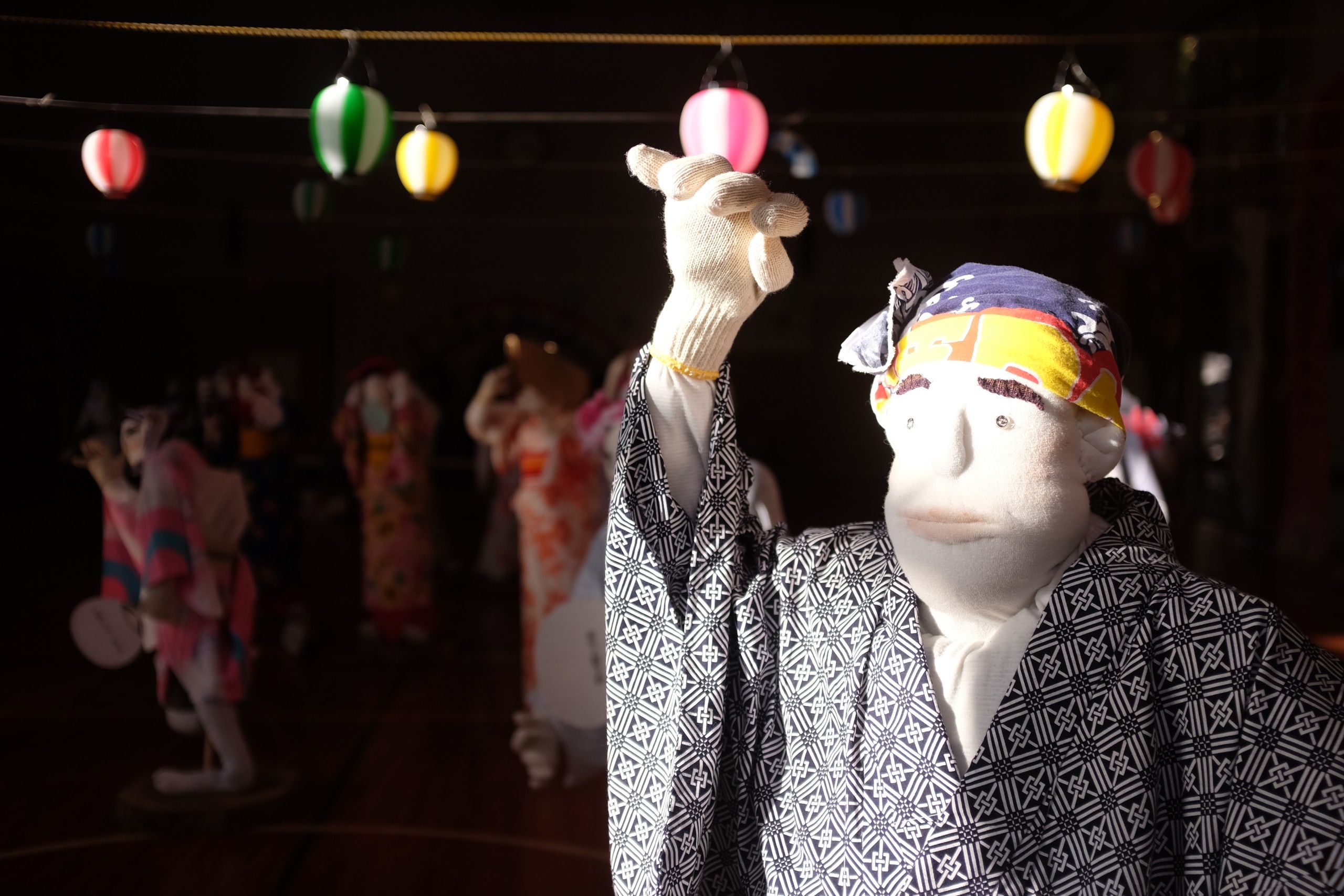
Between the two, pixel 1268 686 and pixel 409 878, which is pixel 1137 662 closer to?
pixel 1268 686

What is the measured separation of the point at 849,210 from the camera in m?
6.28

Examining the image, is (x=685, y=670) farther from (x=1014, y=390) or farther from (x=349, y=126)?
(x=349, y=126)

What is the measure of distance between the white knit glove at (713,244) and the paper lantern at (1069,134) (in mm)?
2535

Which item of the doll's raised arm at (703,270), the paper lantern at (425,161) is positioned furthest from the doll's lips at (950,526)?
the paper lantern at (425,161)

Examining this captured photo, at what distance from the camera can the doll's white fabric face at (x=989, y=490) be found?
111cm

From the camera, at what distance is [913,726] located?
1120 millimetres

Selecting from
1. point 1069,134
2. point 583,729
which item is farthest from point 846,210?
point 583,729

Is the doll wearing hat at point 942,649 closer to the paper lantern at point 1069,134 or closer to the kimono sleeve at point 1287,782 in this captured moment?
the kimono sleeve at point 1287,782

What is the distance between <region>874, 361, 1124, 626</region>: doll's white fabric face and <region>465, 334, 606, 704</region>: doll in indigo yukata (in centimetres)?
251

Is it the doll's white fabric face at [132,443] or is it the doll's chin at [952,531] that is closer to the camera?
the doll's chin at [952,531]

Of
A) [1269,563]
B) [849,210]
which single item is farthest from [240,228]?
[1269,563]

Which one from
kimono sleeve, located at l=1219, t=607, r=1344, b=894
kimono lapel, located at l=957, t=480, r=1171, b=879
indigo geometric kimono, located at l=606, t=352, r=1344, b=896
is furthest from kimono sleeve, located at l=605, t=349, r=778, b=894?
kimono sleeve, located at l=1219, t=607, r=1344, b=894

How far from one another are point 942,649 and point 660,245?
24.0 feet

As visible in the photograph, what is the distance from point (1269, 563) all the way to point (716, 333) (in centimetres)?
632
